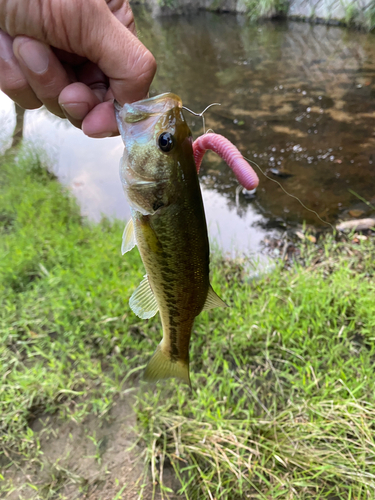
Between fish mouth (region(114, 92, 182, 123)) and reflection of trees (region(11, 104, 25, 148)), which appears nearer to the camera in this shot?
fish mouth (region(114, 92, 182, 123))

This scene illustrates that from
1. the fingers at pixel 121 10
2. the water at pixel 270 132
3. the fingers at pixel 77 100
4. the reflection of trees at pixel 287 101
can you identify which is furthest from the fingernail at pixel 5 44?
the reflection of trees at pixel 287 101

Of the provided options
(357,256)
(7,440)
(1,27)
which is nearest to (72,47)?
(1,27)

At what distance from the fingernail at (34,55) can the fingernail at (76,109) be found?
0.17 metres

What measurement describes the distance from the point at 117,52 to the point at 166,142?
1.54ft

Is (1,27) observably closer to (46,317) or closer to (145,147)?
(145,147)

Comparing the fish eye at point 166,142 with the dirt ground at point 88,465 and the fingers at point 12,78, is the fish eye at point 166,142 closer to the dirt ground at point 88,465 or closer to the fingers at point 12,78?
the fingers at point 12,78

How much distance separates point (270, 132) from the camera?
6.78m

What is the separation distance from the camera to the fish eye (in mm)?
1217

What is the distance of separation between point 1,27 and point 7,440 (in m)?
2.62

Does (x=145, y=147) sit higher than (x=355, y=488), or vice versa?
(x=145, y=147)

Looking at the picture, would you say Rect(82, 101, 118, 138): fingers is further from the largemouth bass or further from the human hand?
the largemouth bass

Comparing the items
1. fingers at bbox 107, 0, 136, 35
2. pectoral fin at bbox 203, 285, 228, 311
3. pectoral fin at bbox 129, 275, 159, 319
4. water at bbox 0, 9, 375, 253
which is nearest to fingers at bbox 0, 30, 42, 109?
fingers at bbox 107, 0, 136, 35

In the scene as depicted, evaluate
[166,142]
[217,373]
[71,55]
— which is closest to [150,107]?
[166,142]

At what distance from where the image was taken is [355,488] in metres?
1.97
